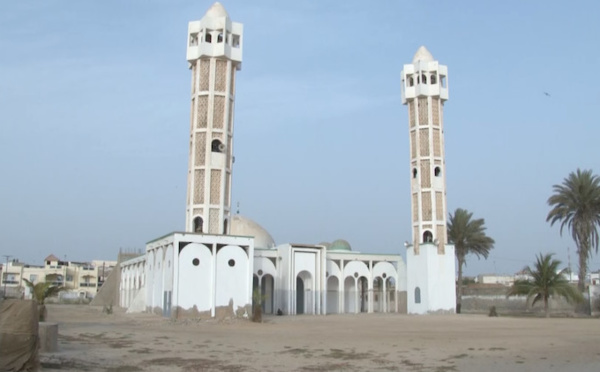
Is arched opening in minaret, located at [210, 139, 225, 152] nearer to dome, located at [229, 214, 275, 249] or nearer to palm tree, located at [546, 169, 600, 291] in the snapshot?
dome, located at [229, 214, 275, 249]

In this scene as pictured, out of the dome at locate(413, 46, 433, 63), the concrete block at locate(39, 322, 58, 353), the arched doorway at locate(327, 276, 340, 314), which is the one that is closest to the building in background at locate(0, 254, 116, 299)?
the arched doorway at locate(327, 276, 340, 314)

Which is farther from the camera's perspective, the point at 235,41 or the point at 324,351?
the point at 235,41

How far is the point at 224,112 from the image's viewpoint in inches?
1425

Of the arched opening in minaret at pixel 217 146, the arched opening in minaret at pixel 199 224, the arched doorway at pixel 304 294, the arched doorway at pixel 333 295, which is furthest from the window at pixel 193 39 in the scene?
the arched doorway at pixel 333 295

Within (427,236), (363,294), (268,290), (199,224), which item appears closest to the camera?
(199,224)

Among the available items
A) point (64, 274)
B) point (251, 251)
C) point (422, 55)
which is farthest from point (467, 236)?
point (64, 274)

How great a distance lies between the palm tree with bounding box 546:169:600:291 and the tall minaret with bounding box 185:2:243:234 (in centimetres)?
2275

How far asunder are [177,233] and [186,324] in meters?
5.12

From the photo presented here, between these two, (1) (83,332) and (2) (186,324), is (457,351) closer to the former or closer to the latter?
(1) (83,332)

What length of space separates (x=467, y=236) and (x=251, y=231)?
16777mm

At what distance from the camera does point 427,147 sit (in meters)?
43.7

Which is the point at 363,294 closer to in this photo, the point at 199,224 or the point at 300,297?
the point at 300,297

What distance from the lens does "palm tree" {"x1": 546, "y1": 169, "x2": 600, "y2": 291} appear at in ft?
135

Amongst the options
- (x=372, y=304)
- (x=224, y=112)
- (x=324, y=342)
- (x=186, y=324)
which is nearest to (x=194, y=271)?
(x=186, y=324)
